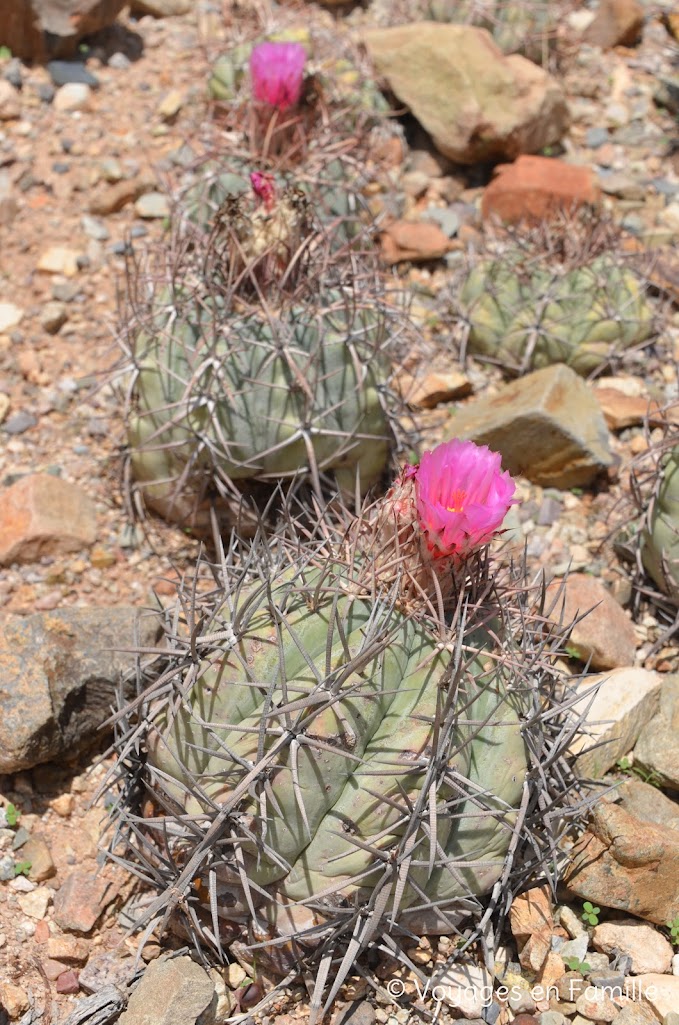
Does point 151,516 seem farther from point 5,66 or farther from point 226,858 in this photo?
point 5,66

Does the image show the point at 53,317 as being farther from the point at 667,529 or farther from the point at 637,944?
the point at 637,944

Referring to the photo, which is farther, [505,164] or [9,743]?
[505,164]

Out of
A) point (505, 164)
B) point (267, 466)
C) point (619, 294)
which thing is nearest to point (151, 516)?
point (267, 466)

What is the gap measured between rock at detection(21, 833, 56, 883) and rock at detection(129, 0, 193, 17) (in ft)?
15.0

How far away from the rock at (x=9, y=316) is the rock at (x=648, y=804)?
2.86m

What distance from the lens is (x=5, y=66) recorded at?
494cm

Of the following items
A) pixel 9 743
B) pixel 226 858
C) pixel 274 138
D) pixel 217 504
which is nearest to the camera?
pixel 226 858

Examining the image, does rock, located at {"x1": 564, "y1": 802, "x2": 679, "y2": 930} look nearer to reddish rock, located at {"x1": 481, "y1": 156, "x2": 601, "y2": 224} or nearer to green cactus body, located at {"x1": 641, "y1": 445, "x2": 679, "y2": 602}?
green cactus body, located at {"x1": 641, "y1": 445, "x2": 679, "y2": 602}

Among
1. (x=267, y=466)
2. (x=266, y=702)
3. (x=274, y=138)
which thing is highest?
(x=274, y=138)

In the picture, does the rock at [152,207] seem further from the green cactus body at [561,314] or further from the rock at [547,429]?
the rock at [547,429]

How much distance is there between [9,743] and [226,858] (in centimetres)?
72

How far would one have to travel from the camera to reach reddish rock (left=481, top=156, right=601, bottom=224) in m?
4.39

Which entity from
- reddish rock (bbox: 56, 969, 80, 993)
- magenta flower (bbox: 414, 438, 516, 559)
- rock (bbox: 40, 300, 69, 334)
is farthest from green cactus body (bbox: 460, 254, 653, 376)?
reddish rock (bbox: 56, 969, 80, 993)

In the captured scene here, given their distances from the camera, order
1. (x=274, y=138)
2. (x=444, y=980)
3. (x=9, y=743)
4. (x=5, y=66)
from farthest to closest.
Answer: (x=5, y=66) < (x=274, y=138) < (x=9, y=743) < (x=444, y=980)
